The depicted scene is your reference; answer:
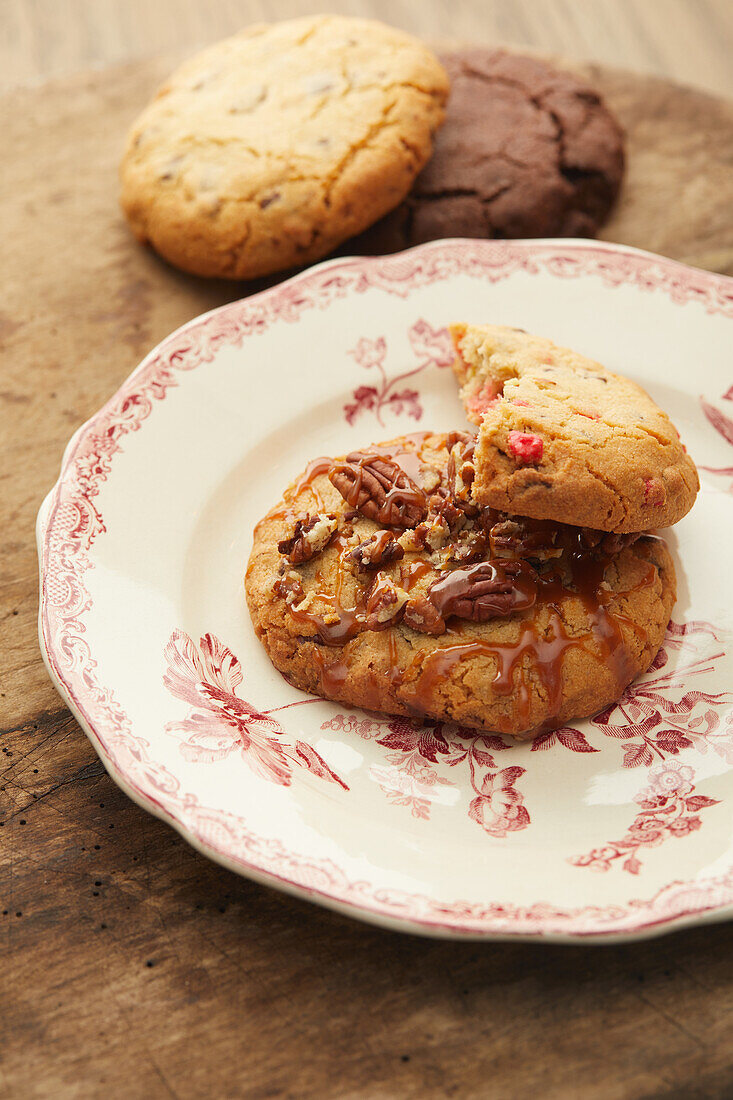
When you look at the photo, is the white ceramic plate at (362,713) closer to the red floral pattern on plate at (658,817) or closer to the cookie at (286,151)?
the red floral pattern on plate at (658,817)

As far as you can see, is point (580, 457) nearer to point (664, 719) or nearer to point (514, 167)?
point (664, 719)

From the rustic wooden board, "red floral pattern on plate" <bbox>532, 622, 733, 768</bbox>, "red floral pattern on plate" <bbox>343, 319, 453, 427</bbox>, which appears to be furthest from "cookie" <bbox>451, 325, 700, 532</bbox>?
the rustic wooden board

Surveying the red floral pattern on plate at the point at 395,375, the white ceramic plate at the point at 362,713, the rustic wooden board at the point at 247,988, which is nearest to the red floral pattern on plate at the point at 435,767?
the white ceramic plate at the point at 362,713

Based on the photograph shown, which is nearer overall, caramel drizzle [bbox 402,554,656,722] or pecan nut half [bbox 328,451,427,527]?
caramel drizzle [bbox 402,554,656,722]

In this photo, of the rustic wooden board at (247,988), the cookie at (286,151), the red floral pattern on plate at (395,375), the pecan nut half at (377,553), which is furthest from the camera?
the cookie at (286,151)

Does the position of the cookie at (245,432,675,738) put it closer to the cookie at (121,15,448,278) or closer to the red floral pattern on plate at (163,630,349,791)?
the red floral pattern on plate at (163,630,349,791)
